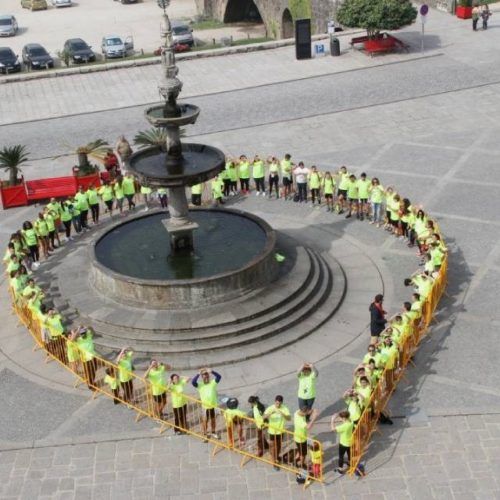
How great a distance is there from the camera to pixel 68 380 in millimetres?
17234

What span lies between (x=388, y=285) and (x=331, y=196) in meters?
5.34

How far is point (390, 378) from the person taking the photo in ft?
52.4

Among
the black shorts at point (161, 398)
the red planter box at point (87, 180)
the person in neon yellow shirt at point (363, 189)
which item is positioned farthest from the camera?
the red planter box at point (87, 180)

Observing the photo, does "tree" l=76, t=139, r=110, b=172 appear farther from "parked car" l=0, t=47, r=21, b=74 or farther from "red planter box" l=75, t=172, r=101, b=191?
"parked car" l=0, t=47, r=21, b=74

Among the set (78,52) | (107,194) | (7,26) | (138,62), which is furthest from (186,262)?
(7,26)

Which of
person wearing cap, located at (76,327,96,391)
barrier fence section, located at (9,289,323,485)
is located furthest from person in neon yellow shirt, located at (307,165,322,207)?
person wearing cap, located at (76,327,96,391)

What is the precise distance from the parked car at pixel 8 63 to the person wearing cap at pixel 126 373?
3560 centimetres

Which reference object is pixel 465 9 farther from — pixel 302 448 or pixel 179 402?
pixel 302 448

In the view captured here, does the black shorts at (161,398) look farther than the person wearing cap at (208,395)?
Yes

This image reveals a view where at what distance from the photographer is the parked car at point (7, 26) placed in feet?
200

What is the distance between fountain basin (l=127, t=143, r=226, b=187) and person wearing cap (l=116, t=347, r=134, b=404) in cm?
444

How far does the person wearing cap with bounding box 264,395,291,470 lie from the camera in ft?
46.3

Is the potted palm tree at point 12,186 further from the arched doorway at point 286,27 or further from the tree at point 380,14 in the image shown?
the arched doorway at point 286,27

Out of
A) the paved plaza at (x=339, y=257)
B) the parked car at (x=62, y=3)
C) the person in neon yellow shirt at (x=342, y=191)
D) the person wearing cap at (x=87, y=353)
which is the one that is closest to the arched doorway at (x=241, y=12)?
the parked car at (x=62, y=3)
